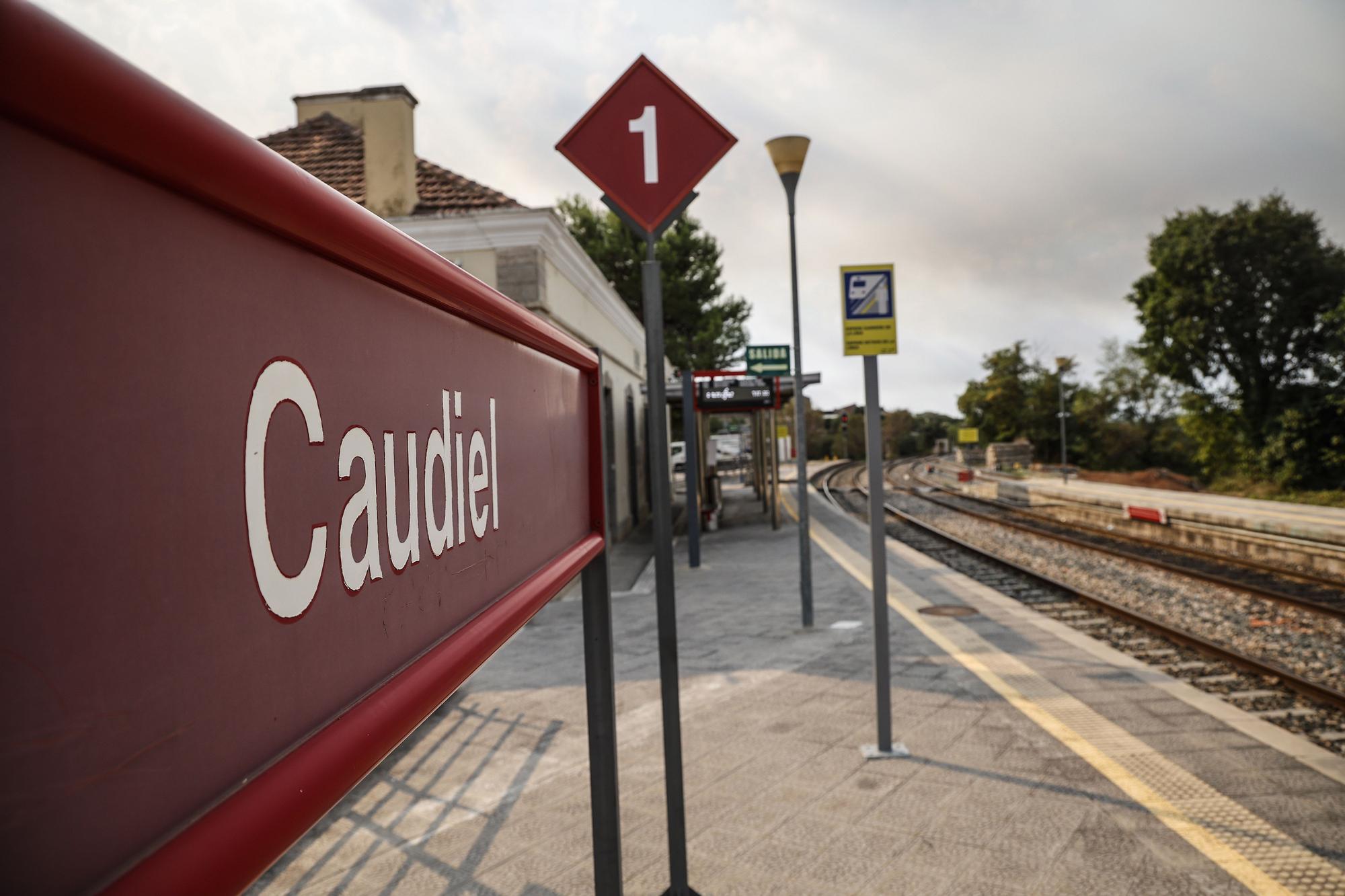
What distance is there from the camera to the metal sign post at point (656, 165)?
2859mm

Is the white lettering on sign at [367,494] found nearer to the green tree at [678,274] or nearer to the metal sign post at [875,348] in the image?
the metal sign post at [875,348]

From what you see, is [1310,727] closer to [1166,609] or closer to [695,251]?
[1166,609]

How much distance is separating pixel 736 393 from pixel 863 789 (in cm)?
1185

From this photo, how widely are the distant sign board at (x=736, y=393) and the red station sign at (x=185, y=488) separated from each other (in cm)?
1485

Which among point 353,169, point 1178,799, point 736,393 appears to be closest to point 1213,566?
point 736,393

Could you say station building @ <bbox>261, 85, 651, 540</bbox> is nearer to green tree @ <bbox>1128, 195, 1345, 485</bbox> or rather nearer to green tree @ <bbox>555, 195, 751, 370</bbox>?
green tree @ <bbox>555, 195, 751, 370</bbox>

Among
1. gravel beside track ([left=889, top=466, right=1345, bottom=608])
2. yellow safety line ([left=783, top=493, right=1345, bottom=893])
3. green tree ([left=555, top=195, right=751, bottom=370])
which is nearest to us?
yellow safety line ([left=783, top=493, right=1345, bottom=893])

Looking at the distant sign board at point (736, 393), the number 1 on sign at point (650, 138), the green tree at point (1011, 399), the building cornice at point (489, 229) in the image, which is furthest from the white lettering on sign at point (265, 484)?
the green tree at point (1011, 399)

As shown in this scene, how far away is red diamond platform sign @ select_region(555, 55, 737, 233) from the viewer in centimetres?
286

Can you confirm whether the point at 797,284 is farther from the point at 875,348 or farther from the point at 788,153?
the point at 875,348

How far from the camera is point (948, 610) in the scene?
354 inches

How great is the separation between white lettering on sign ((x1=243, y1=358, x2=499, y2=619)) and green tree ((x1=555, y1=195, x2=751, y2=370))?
35.4 metres

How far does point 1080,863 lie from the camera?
3.49 meters

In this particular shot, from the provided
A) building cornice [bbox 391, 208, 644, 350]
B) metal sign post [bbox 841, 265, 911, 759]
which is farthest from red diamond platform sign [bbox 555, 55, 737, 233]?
building cornice [bbox 391, 208, 644, 350]
